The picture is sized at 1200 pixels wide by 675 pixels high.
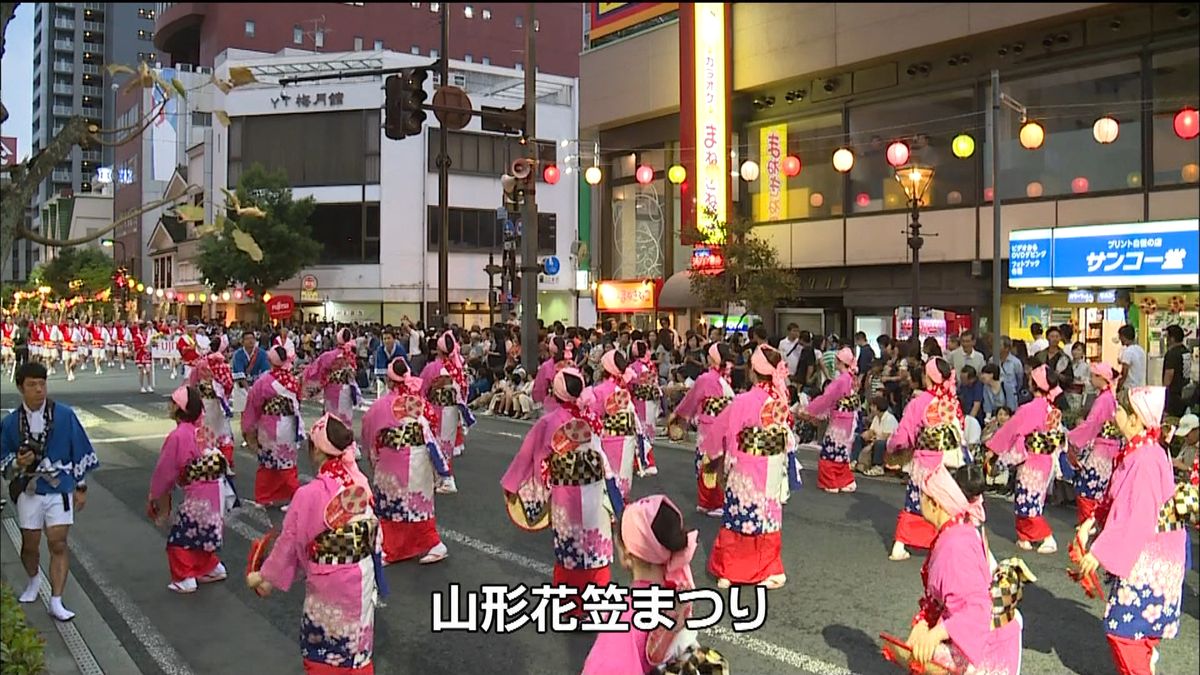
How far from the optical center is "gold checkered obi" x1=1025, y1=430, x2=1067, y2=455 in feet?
26.9

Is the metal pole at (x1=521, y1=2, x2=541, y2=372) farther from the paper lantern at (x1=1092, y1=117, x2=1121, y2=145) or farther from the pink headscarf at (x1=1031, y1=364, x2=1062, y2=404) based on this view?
the pink headscarf at (x1=1031, y1=364, x2=1062, y2=404)

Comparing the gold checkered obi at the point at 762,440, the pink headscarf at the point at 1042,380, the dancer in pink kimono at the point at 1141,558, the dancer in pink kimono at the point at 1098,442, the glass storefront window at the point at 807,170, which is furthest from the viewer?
the glass storefront window at the point at 807,170

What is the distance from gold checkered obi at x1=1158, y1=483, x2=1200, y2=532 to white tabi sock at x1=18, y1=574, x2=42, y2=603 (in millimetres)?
7391

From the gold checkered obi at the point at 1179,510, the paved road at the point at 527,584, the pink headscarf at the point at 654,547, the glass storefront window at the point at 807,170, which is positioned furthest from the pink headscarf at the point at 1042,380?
the glass storefront window at the point at 807,170

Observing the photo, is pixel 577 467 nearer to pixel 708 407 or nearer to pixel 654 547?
pixel 654 547

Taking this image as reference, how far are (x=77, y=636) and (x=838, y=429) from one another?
7.75 meters

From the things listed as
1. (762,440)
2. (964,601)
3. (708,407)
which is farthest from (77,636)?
(708,407)

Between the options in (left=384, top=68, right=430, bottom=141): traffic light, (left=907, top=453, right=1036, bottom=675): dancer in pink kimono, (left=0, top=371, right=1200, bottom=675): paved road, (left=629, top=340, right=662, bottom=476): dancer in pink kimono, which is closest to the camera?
(left=907, top=453, right=1036, bottom=675): dancer in pink kimono

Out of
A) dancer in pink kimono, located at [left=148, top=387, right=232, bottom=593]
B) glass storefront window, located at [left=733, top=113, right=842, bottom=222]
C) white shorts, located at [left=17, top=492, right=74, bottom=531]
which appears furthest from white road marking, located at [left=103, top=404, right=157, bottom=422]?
glass storefront window, located at [left=733, top=113, right=842, bottom=222]

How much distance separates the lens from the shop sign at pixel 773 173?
24375 millimetres

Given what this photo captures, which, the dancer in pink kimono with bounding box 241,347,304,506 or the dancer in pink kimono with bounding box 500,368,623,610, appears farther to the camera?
the dancer in pink kimono with bounding box 241,347,304,506

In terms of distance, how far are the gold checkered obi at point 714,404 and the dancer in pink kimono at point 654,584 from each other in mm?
6619

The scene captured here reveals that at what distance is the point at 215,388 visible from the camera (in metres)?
11.0

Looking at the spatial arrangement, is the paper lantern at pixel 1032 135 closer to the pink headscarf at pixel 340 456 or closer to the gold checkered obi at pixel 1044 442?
the gold checkered obi at pixel 1044 442
